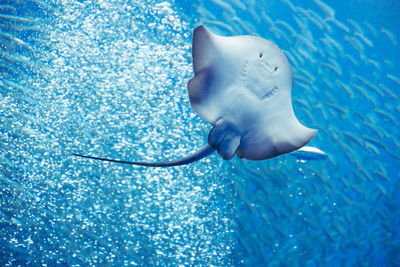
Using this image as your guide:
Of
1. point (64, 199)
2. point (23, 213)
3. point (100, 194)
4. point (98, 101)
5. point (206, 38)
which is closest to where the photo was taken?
point (206, 38)

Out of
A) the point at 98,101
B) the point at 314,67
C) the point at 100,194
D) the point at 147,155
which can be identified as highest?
the point at 314,67

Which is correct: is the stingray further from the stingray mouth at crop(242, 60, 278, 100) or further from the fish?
the fish

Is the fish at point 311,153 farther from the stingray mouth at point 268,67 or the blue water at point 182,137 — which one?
the stingray mouth at point 268,67

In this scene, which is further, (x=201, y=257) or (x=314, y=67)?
(x=201, y=257)

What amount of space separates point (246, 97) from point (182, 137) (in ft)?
8.36

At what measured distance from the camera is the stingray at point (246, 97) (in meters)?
1.31

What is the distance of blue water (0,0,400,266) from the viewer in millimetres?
3008

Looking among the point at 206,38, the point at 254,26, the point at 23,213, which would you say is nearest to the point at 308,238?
the point at 254,26

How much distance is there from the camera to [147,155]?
164 inches

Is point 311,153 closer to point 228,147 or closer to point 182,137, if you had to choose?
point 182,137

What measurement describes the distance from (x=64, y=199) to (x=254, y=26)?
14.0 ft

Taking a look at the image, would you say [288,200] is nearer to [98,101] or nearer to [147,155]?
[147,155]

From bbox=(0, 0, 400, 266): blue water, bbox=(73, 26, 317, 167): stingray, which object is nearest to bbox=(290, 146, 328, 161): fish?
bbox=(0, 0, 400, 266): blue water

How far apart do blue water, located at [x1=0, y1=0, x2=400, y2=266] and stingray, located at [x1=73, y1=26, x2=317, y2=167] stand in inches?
72.1
